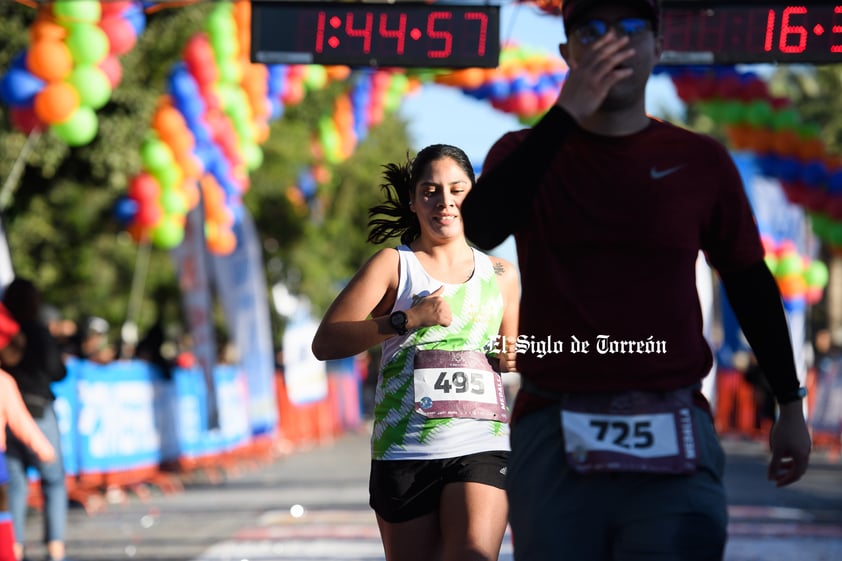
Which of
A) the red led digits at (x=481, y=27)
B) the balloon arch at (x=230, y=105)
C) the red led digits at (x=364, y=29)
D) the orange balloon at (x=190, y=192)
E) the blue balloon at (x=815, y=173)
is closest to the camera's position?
the red led digits at (x=364, y=29)

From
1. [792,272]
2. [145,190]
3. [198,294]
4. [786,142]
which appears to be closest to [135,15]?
[145,190]

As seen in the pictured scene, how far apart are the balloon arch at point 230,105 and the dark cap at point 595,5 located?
576 centimetres

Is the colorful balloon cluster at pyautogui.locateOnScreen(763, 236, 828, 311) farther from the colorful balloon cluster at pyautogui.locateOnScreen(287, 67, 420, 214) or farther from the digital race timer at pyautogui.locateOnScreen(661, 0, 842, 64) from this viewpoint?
the digital race timer at pyautogui.locateOnScreen(661, 0, 842, 64)

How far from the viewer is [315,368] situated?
23.5 m

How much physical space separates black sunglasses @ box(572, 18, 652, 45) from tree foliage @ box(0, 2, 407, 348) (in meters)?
17.8

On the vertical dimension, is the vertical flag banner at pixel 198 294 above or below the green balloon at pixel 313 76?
below

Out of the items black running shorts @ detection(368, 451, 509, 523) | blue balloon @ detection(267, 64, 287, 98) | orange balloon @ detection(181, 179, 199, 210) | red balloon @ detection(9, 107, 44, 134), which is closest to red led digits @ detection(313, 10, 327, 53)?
red balloon @ detection(9, 107, 44, 134)

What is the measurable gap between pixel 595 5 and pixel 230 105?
12701 millimetres

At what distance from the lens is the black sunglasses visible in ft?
10.0

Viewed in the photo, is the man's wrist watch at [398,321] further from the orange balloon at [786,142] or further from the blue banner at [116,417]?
the orange balloon at [786,142]

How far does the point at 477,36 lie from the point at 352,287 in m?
4.16

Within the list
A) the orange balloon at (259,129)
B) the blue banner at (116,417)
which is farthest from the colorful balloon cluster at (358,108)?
the blue banner at (116,417)

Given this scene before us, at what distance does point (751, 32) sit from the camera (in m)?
8.45

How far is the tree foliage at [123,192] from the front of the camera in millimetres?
21578
